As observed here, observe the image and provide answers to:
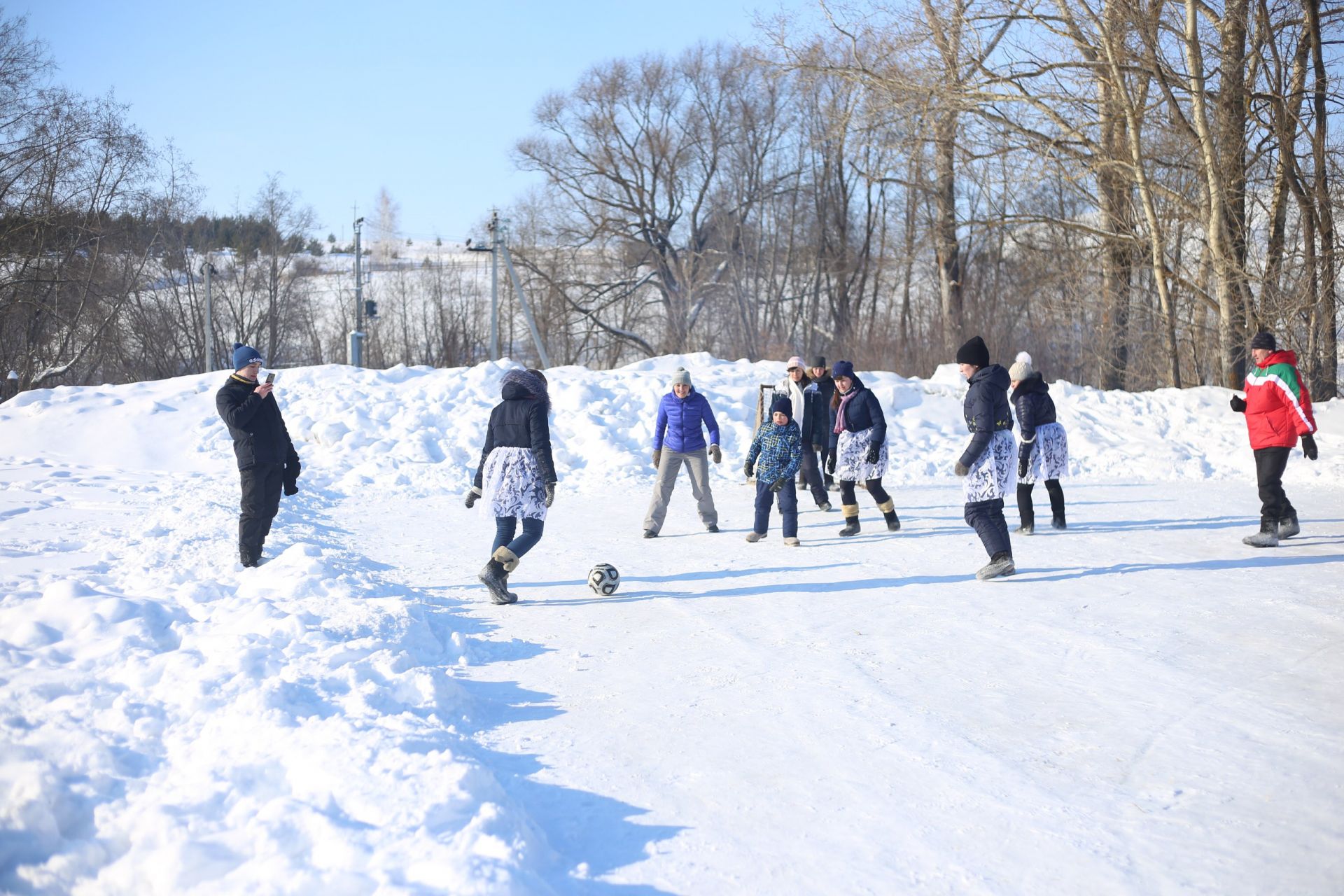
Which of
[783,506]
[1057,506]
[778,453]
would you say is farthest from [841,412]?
[1057,506]

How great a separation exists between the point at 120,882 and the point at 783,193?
44.1 meters

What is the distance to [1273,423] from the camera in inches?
361

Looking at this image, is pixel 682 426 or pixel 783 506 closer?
pixel 783 506

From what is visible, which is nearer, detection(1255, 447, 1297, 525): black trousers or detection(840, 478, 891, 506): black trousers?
detection(1255, 447, 1297, 525): black trousers

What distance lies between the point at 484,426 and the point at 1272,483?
11.9m

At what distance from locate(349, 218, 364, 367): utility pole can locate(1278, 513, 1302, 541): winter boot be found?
1899 cm

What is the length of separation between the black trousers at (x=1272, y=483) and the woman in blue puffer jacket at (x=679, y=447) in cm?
510

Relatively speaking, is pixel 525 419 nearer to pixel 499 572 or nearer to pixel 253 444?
pixel 499 572

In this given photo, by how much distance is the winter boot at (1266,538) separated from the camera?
9.23 m

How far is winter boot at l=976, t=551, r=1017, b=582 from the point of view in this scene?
793cm

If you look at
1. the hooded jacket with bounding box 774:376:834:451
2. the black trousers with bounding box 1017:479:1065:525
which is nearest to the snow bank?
the hooded jacket with bounding box 774:376:834:451

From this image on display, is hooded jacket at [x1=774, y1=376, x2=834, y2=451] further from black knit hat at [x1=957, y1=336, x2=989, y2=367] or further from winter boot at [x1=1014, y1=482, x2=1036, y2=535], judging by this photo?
black knit hat at [x1=957, y1=336, x2=989, y2=367]

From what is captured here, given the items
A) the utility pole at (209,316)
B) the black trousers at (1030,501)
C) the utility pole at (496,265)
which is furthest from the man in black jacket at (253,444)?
the utility pole at (209,316)

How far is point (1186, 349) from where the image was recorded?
22.7 m
